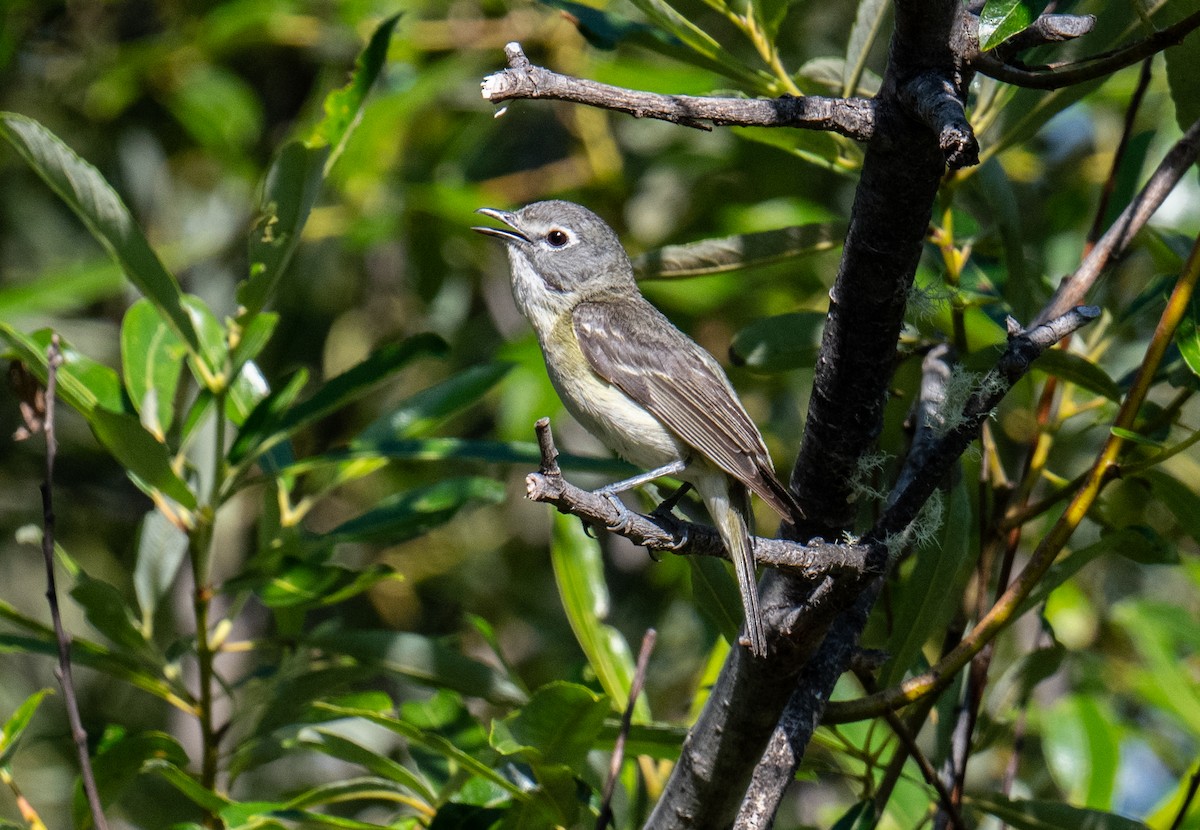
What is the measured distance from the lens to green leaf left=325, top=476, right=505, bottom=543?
2.72 meters

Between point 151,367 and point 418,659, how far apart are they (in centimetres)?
89

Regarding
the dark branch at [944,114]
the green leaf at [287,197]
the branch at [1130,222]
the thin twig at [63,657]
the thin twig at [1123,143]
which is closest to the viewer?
the dark branch at [944,114]

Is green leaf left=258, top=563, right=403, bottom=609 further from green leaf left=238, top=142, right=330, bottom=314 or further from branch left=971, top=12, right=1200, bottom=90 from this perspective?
branch left=971, top=12, right=1200, bottom=90

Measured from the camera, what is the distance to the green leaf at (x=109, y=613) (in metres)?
2.43

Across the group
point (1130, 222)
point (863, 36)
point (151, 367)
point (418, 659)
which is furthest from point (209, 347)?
point (1130, 222)

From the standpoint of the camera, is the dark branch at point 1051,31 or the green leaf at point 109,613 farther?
the green leaf at point 109,613

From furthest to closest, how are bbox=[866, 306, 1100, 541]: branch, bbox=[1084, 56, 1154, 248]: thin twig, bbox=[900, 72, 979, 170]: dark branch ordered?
bbox=[1084, 56, 1154, 248]: thin twig → bbox=[866, 306, 1100, 541]: branch → bbox=[900, 72, 979, 170]: dark branch

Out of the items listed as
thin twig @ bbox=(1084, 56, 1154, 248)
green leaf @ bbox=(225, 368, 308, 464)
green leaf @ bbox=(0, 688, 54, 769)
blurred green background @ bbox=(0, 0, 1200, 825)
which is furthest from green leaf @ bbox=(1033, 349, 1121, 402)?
green leaf @ bbox=(0, 688, 54, 769)

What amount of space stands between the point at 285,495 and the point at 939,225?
63.9 inches

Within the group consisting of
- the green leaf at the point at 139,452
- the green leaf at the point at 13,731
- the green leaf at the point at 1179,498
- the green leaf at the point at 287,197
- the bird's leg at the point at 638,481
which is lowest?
the green leaf at the point at 13,731

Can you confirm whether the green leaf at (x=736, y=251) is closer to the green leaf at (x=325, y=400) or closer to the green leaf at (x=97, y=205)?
the green leaf at (x=325, y=400)

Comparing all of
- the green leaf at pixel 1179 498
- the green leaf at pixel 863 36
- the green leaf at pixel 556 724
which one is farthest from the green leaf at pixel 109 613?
the green leaf at pixel 1179 498

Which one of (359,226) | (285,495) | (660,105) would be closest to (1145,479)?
(660,105)

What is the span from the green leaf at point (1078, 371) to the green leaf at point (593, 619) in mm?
1046
